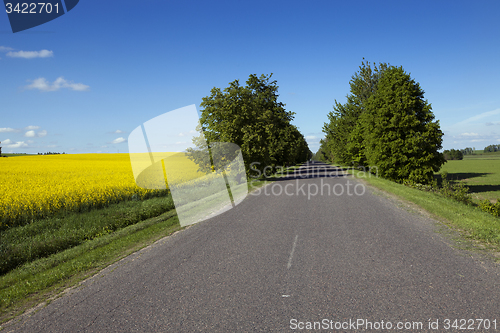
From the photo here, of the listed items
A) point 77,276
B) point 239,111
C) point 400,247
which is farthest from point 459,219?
point 239,111

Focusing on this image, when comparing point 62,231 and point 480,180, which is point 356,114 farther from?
point 62,231

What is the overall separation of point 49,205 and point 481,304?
49.1ft

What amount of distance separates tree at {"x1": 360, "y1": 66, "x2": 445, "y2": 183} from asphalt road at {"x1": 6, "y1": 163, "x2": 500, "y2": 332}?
17.5 meters

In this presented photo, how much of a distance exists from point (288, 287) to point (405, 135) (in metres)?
23.1

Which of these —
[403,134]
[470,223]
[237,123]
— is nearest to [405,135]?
[403,134]

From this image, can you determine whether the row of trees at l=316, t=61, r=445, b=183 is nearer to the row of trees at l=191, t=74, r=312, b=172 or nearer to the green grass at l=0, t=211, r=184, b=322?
the row of trees at l=191, t=74, r=312, b=172

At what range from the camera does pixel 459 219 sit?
27.2 ft

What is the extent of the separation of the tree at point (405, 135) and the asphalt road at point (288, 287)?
1748cm

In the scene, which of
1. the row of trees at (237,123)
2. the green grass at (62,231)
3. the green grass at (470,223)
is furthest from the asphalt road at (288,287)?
the row of trees at (237,123)

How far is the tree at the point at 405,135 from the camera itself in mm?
22406

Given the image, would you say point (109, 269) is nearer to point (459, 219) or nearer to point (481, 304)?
point (481, 304)

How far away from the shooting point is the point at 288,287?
4.48 metres

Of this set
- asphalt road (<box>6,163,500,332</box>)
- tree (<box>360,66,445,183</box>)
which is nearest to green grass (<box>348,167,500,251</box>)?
asphalt road (<box>6,163,500,332</box>)

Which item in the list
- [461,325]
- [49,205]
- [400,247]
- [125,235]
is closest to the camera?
[461,325]
